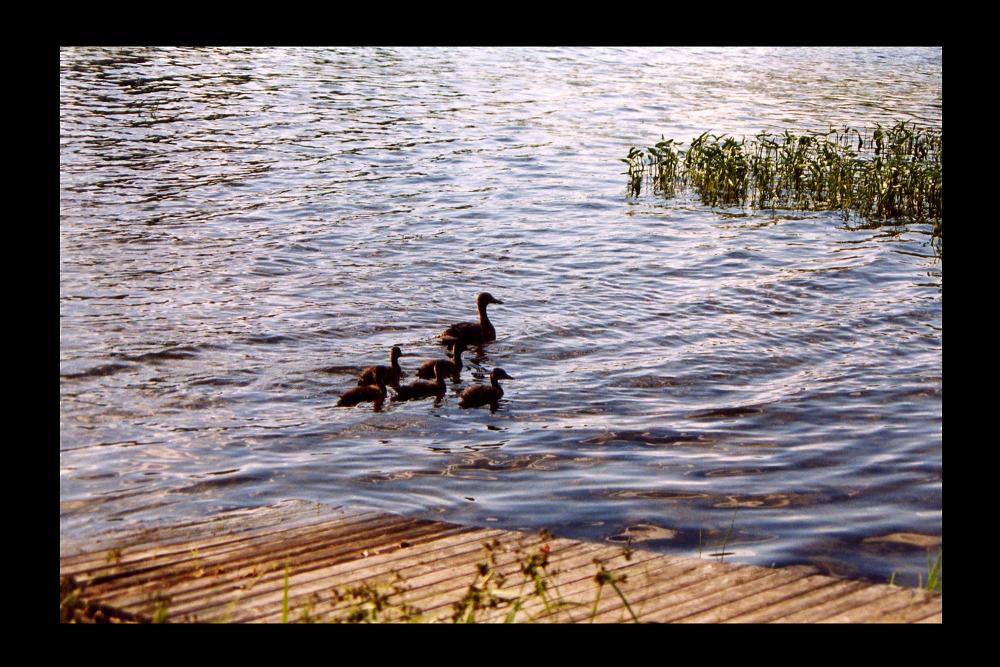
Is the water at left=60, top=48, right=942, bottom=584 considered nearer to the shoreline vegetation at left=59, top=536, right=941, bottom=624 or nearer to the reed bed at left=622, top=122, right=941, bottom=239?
the reed bed at left=622, top=122, right=941, bottom=239

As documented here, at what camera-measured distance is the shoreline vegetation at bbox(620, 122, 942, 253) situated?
67.9 feet

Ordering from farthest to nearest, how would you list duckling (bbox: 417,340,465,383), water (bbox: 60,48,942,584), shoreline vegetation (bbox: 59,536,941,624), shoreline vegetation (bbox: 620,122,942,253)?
shoreline vegetation (bbox: 620,122,942,253) → duckling (bbox: 417,340,465,383) → water (bbox: 60,48,942,584) → shoreline vegetation (bbox: 59,536,941,624)

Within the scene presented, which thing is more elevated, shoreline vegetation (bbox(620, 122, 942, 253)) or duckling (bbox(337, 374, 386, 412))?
shoreline vegetation (bbox(620, 122, 942, 253))

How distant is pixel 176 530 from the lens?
798cm

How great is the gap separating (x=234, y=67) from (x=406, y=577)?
102 feet

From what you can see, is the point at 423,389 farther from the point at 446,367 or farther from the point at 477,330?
the point at 477,330

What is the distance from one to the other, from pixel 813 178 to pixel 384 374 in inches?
512

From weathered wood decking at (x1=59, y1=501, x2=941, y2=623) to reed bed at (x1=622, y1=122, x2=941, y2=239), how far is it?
14.0 metres

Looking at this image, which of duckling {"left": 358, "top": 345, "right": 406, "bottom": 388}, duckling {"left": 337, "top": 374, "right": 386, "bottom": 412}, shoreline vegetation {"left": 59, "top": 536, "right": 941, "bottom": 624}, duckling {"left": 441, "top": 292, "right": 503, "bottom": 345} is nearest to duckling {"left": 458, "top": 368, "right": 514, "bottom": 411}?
duckling {"left": 358, "top": 345, "right": 406, "bottom": 388}

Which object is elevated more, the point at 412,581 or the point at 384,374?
the point at 384,374

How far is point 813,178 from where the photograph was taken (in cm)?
2192

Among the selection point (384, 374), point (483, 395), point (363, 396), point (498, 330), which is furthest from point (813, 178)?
point (363, 396)
